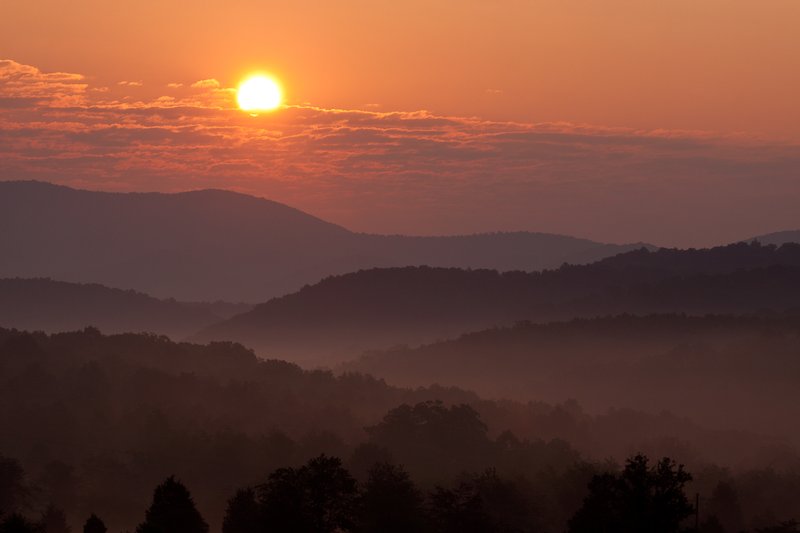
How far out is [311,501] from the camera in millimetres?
105188

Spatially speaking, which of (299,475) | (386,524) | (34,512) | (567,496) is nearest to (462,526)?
(386,524)

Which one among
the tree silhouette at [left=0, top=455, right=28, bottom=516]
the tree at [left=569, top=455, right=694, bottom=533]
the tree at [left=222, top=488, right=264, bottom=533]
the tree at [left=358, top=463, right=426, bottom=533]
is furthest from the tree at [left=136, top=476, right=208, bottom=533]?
the tree silhouette at [left=0, top=455, right=28, bottom=516]

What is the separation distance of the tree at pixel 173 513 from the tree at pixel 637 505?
32.3m

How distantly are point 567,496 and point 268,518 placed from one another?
6573 centimetres

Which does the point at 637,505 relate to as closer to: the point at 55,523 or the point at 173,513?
the point at 173,513

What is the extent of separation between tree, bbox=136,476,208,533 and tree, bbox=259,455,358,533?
6.86m

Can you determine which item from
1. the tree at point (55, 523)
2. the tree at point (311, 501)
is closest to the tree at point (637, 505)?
the tree at point (311, 501)

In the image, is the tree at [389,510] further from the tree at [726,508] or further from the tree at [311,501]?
the tree at [726,508]

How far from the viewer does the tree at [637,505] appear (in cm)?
9369

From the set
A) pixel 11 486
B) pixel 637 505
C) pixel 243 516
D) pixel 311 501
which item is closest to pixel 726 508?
pixel 637 505

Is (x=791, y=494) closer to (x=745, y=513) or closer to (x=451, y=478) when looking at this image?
(x=745, y=513)

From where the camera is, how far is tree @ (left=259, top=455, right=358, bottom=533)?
4053 inches

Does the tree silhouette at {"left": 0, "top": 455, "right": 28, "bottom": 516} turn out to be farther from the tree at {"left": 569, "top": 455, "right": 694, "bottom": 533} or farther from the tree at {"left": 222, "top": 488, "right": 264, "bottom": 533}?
the tree at {"left": 569, "top": 455, "right": 694, "bottom": 533}

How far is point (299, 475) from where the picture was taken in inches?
4176
